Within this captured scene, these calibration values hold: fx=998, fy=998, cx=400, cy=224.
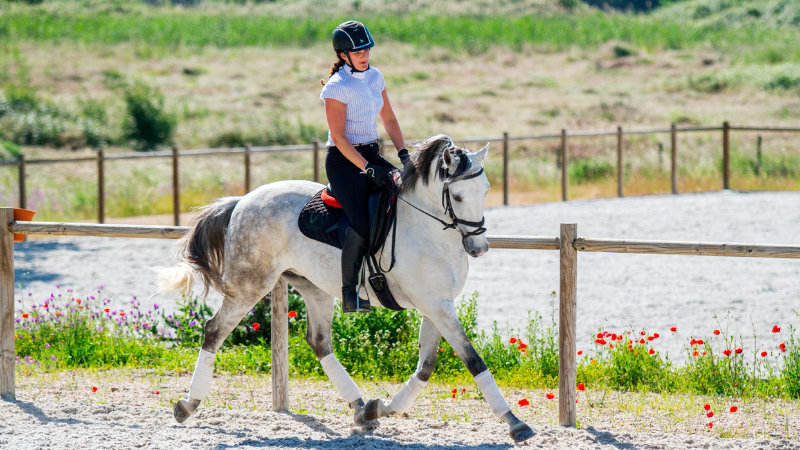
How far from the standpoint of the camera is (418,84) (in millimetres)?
36719

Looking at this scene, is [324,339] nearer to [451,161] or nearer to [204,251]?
[204,251]

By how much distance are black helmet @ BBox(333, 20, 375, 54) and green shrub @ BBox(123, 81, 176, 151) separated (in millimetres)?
23270

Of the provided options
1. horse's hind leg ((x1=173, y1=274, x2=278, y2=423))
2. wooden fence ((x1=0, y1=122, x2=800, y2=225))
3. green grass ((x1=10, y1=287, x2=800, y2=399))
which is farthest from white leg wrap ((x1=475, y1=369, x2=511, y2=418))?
wooden fence ((x1=0, y1=122, x2=800, y2=225))

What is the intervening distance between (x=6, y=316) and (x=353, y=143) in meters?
3.04

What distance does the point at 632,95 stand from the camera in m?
35.3

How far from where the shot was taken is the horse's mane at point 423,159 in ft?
18.2

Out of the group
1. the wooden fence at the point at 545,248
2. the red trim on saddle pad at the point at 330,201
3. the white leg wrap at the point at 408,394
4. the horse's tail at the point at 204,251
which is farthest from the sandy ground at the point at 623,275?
the red trim on saddle pad at the point at 330,201

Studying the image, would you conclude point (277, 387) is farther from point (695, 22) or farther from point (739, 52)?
point (695, 22)

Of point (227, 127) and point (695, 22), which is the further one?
point (695, 22)

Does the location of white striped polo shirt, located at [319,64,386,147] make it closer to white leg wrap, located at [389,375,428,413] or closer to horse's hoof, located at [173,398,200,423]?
white leg wrap, located at [389,375,428,413]

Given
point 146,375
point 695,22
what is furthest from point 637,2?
point 146,375

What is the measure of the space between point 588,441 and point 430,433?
95cm

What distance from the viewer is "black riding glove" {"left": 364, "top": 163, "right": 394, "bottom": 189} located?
18.6 ft

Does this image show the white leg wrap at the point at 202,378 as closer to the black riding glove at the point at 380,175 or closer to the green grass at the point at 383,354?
the green grass at the point at 383,354
